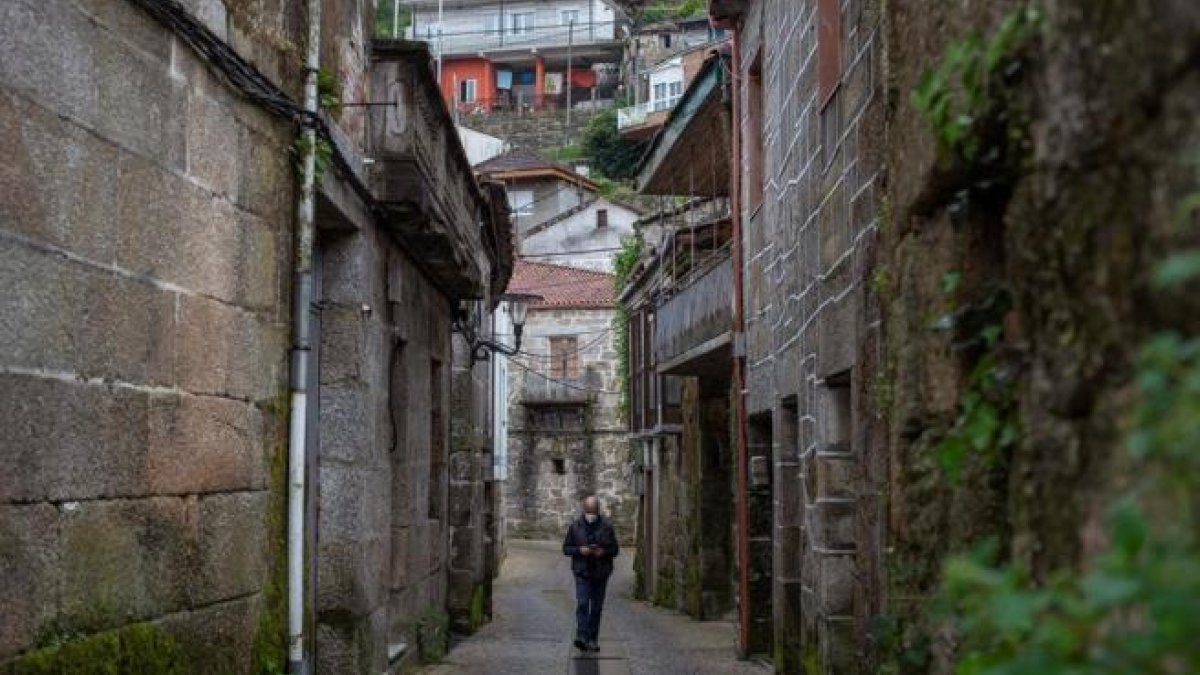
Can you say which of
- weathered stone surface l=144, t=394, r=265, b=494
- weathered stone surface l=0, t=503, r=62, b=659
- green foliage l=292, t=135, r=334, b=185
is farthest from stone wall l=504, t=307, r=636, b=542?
weathered stone surface l=0, t=503, r=62, b=659

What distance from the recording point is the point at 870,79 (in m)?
6.17

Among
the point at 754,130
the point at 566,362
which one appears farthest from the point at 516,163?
the point at 754,130

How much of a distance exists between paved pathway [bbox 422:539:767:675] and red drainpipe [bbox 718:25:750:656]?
0.43 meters

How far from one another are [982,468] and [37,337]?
2440mm

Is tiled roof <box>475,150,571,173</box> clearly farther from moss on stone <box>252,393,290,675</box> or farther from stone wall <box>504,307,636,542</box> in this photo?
moss on stone <box>252,393,290,675</box>

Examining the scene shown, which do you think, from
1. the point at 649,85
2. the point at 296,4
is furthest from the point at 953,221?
the point at 649,85

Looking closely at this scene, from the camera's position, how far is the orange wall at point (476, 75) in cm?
6300

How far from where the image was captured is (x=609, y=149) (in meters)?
52.9

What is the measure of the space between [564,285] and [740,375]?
23.2 m

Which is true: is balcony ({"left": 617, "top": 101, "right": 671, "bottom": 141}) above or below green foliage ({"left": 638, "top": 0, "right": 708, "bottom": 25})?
below

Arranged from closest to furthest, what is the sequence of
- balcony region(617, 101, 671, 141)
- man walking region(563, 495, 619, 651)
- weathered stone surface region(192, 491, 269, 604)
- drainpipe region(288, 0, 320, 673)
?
1. weathered stone surface region(192, 491, 269, 604)
2. drainpipe region(288, 0, 320, 673)
3. man walking region(563, 495, 619, 651)
4. balcony region(617, 101, 671, 141)

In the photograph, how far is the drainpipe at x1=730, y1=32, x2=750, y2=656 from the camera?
11320 mm

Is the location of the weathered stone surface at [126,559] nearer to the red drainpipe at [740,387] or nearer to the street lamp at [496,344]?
the red drainpipe at [740,387]

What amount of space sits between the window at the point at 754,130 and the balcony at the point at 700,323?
3.46 feet
